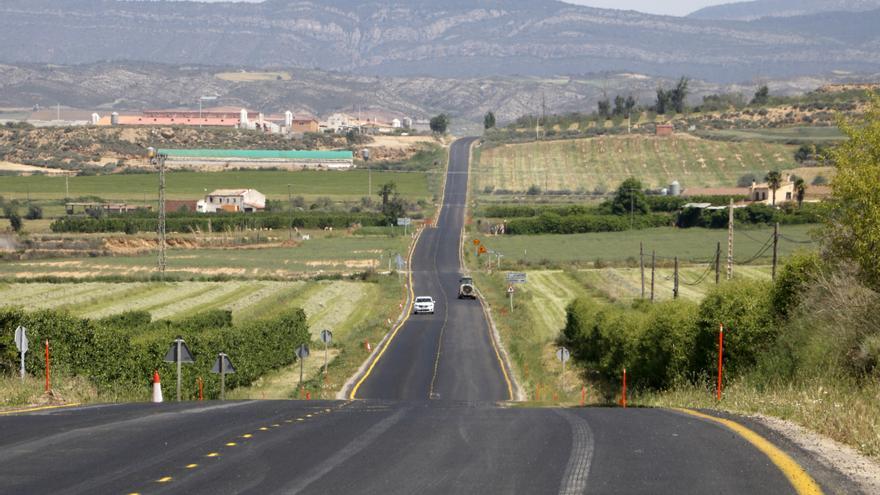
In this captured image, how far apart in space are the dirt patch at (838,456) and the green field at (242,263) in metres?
81.7

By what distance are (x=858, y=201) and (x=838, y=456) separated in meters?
14.3

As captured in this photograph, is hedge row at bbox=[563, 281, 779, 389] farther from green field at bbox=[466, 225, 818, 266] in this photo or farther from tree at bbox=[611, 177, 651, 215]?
tree at bbox=[611, 177, 651, 215]

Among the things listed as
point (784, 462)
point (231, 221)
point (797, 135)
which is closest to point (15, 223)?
point (231, 221)

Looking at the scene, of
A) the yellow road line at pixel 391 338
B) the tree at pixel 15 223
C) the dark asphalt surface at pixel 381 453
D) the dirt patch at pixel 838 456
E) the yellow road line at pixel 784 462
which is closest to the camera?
the yellow road line at pixel 784 462

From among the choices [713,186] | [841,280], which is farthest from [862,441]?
[713,186]

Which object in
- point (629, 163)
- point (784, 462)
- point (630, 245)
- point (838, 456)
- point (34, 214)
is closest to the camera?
point (784, 462)

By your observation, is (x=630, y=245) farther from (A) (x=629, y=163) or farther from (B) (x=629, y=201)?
(A) (x=629, y=163)

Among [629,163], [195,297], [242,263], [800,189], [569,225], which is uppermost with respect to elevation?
[629,163]

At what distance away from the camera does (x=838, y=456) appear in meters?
12.4

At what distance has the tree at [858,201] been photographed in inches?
952

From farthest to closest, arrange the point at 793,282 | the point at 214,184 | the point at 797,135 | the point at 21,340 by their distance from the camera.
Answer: the point at 797,135, the point at 214,184, the point at 793,282, the point at 21,340

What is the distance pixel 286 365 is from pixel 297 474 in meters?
41.3

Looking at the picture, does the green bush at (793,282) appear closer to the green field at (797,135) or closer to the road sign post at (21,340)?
the road sign post at (21,340)

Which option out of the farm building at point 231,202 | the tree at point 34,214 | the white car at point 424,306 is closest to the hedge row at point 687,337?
the white car at point 424,306
